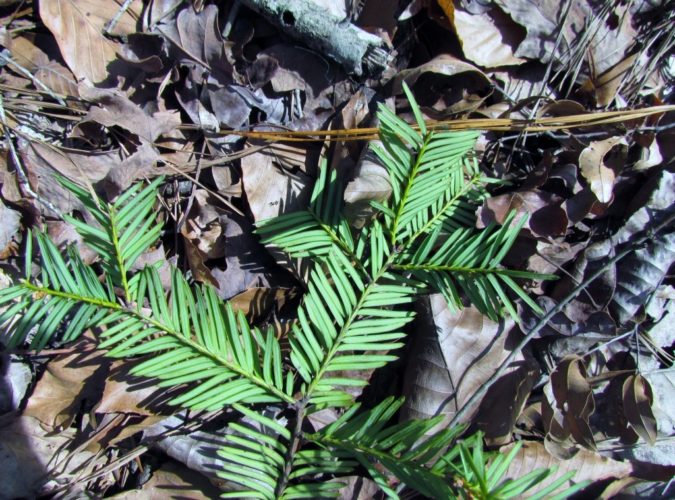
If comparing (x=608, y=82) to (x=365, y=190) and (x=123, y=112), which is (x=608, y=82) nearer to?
(x=365, y=190)

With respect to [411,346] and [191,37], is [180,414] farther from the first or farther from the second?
[191,37]

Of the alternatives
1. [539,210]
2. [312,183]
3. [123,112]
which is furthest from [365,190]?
[123,112]

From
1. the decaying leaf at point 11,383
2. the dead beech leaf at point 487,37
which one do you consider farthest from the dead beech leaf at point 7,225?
the dead beech leaf at point 487,37

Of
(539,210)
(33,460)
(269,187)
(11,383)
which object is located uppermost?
(539,210)

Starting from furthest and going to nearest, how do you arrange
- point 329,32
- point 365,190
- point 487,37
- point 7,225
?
point 487,37
point 329,32
point 7,225
point 365,190

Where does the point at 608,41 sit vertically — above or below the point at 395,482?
above

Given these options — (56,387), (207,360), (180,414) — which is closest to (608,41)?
(207,360)

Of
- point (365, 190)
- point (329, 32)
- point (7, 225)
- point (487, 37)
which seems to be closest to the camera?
point (365, 190)
